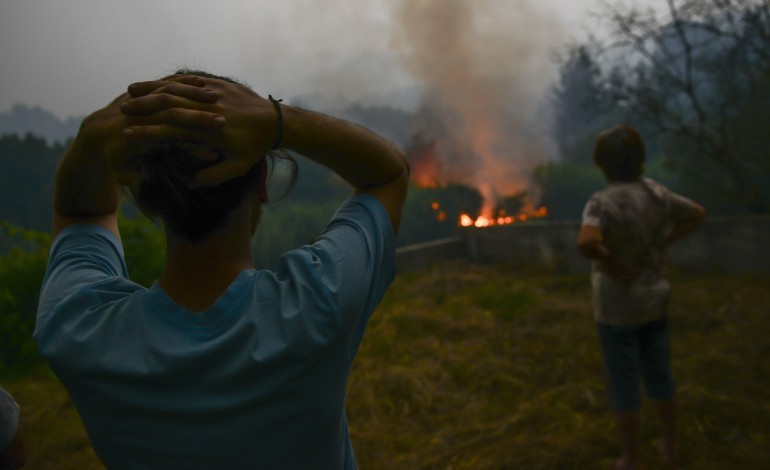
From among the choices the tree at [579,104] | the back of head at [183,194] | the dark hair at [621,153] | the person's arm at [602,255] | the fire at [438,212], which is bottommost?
the person's arm at [602,255]

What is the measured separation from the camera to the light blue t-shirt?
93 cm

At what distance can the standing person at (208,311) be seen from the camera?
36.2 inches

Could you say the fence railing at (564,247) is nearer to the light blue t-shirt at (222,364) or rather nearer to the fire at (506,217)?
the fire at (506,217)

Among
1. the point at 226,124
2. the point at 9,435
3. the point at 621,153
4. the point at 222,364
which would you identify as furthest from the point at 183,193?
the point at 621,153

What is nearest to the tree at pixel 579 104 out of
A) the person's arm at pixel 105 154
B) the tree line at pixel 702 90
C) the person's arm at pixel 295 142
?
the tree line at pixel 702 90

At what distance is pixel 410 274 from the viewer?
1020cm

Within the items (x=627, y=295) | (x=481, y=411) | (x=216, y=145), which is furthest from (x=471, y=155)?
(x=216, y=145)

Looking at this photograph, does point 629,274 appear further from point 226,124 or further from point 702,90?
point 702,90

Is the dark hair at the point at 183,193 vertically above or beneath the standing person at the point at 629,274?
above

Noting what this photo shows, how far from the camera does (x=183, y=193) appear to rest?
0.96 metres

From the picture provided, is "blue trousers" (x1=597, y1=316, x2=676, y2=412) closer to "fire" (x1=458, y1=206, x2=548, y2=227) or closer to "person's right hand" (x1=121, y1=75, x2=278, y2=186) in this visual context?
"person's right hand" (x1=121, y1=75, x2=278, y2=186)

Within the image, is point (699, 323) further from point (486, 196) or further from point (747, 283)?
point (486, 196)

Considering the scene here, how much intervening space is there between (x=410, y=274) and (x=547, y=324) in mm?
3576

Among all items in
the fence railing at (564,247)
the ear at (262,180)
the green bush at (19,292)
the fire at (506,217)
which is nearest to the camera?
the ear at (262,180)
